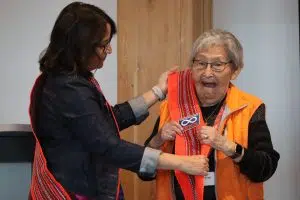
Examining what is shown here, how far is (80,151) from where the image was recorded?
136cm

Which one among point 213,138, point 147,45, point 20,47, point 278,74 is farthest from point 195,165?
point 20,47

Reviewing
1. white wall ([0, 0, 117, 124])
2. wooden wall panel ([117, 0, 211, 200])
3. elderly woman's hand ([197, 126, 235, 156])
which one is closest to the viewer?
elderly woman's hand ([197, 126, 235, 156])

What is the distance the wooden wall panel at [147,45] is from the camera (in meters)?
2.11

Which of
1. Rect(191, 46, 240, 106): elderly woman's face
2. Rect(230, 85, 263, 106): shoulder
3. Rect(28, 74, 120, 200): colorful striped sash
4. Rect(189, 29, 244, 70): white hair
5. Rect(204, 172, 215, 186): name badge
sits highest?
Rect(189, 29, 244, 70): white hair

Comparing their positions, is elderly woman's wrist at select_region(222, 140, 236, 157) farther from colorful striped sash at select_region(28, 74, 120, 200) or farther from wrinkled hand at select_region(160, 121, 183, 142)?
colorful striped sash at select_region(28, 74, 120, 200)

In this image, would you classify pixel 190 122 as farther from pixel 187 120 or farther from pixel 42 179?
pixel 42 179

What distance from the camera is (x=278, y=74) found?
2377 mm

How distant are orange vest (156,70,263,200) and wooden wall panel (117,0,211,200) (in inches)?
21.4

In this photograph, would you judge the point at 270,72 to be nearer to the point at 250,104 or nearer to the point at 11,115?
the point at 250,104

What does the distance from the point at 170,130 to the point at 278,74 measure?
1.04 meters

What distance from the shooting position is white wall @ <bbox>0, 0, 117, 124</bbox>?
2486 mm

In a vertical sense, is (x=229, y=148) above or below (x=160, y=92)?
below

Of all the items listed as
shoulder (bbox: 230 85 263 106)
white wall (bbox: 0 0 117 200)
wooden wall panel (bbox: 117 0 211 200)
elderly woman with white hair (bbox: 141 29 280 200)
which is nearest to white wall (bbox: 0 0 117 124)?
white wall (bbox: 0 0 117 200)

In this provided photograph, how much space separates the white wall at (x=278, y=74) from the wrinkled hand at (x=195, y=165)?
3.56 feet
